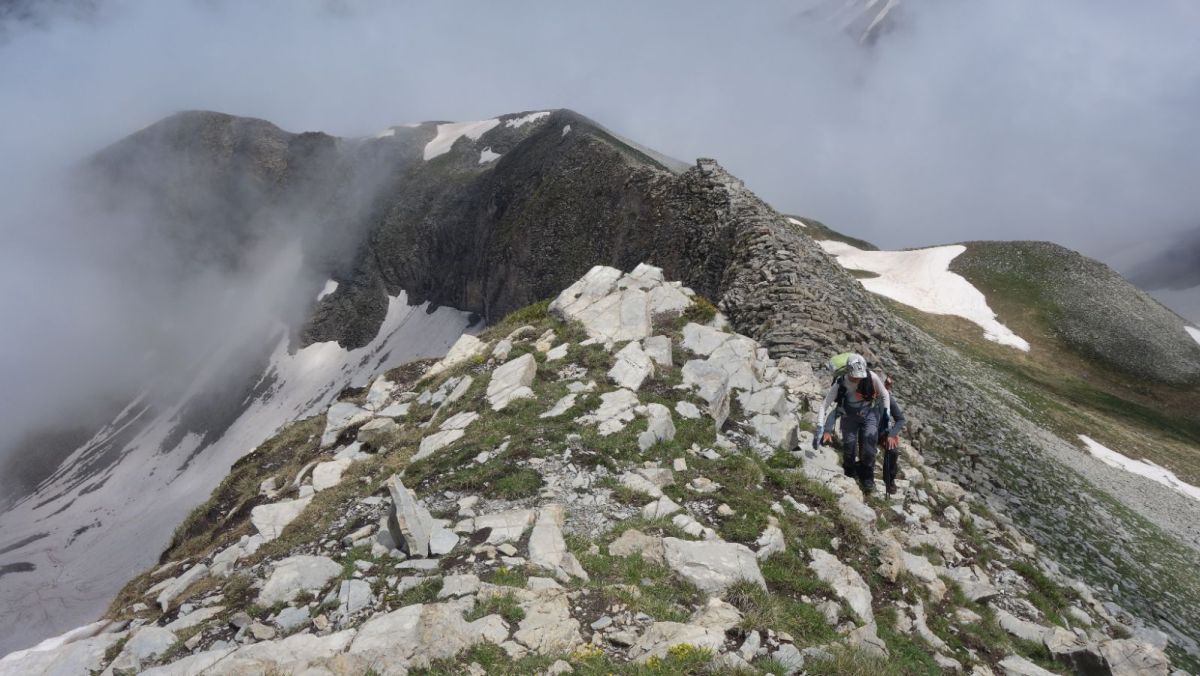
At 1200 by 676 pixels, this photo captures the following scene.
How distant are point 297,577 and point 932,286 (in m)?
71.7

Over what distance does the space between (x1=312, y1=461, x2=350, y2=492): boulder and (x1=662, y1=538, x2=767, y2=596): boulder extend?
32.9ft

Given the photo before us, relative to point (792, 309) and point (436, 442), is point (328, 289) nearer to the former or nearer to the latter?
point (792, 309)

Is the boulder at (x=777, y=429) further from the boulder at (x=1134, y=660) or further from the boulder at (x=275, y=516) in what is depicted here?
the boulder at (x=275, y=516)

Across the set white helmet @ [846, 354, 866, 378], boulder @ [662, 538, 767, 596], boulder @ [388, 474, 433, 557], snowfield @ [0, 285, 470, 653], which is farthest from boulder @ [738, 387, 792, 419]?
snowfield @ [0, 285, 470, 653]

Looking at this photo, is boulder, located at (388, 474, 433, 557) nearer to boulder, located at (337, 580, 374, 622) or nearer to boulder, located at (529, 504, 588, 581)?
boulder, located at (337, 580, 374, 622)

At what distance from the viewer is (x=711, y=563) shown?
9.30 metres

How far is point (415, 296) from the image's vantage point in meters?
117

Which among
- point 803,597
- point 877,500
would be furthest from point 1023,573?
point 803,597

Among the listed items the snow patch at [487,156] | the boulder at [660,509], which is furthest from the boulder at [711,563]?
the snow patch at [487,156]

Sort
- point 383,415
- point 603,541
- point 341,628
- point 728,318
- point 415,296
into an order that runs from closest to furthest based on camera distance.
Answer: point 341,628, point 603,541, point 383,415, point 728,318, point 415,296

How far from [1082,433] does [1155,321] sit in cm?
3853

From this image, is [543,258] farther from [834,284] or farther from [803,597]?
[803,597]

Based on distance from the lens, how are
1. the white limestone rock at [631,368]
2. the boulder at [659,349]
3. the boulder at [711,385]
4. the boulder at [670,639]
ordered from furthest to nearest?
the boulder at [659,349], the white limestone rock at [631,368], the boulder at [711,385], the boulder at [670,639]

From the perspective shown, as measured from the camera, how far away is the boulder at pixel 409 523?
9.66m
